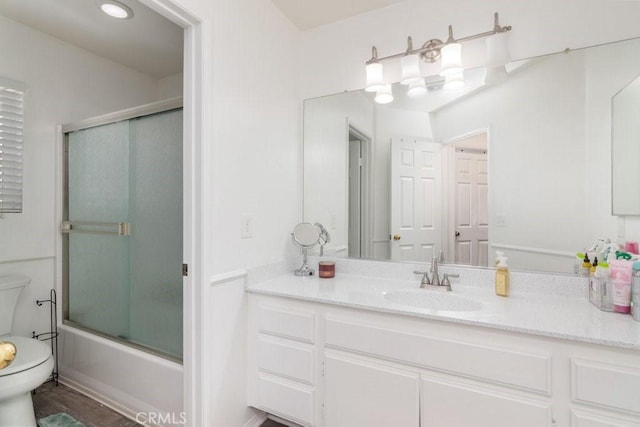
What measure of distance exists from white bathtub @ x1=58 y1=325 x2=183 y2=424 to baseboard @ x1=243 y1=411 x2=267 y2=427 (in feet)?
1.18

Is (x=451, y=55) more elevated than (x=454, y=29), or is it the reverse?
(x=454, y=29)

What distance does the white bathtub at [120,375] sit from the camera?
1.61m

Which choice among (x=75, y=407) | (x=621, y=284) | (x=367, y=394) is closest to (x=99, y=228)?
(x=75, y=407)

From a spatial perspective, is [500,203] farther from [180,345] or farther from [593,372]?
[180,345]

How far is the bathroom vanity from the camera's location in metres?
0.99

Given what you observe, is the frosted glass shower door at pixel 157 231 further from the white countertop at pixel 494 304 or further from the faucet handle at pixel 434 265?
the faucet handle at pixel 434 265

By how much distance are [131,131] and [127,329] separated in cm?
121

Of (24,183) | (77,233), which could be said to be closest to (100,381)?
(77,233)

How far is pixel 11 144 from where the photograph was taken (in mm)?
1868

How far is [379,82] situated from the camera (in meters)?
1.79

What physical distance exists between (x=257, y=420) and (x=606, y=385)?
153 cm

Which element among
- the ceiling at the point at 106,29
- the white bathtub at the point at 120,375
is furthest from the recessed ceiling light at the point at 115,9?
the white bathtub at the point at 120,375

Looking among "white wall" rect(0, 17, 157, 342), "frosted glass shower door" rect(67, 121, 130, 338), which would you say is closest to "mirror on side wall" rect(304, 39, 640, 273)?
"frosted glass shower door" rect(67, 121, 130, 338)

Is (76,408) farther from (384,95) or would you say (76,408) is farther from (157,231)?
(384,95)
